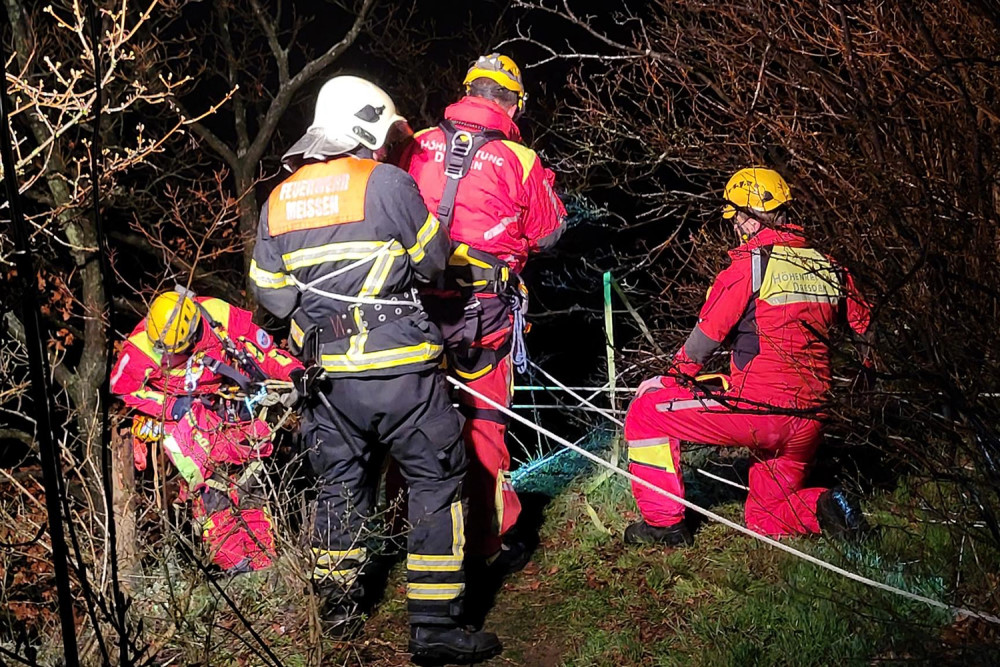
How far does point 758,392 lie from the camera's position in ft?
15.8

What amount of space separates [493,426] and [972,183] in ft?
A: 9.26

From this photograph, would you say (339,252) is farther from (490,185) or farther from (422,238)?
(490,185)

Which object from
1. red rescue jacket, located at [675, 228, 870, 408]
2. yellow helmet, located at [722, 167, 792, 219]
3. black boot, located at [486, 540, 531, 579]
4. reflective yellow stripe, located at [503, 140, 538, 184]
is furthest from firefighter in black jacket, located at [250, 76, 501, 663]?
yellow helmet, located at [722, 167, 792, 219]

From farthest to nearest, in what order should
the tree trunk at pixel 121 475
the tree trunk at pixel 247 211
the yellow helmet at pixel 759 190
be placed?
1. the tree trunk at pixel 247 211
2. the tree trunk at pixel 121 475
3. the yellow helmet at pixel 759 190

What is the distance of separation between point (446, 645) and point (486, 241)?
2.03 m

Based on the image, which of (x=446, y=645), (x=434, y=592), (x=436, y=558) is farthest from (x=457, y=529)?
(x=446, y=645)

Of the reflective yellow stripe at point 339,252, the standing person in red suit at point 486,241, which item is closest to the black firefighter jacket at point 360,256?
the reflective yellow stripe at point 339,252

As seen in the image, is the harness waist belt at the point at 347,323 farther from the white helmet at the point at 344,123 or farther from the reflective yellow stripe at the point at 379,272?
Answer: the white helmet at the point at 344,123

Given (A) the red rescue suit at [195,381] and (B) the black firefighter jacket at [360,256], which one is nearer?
(B) the black firefighter jacket at [360,256]

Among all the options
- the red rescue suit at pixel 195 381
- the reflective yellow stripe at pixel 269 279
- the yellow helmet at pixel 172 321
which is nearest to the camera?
the reflective yellow stripe at pixel 269 279

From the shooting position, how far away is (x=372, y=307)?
4180mm

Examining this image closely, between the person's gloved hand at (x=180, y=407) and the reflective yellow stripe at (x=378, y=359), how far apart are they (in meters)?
1.98

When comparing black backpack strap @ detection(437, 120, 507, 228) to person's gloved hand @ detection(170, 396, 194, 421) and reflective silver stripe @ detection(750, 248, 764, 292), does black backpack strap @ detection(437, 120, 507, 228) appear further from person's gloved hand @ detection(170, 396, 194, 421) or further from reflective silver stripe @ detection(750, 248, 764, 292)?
person's gloved hand @ detection(170, 396, 194, 421)

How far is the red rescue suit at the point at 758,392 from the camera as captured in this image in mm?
4688
